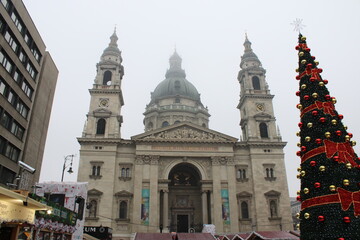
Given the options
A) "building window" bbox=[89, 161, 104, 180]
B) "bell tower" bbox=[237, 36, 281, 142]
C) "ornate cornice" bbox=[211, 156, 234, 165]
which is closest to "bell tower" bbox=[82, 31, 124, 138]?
"building window" bbox=[89, 161, 104, 180]

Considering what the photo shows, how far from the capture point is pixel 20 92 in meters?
28.4

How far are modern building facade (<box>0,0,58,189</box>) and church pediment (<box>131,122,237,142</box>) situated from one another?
13.2m

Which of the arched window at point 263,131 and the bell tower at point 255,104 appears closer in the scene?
the bell tower at point 255,104

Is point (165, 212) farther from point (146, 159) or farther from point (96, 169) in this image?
point (96, 169)

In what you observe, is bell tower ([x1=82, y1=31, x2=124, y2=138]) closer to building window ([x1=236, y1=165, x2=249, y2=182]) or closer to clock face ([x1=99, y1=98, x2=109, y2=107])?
clock face ([x1=99, y1=98, x2=109, y2=107])

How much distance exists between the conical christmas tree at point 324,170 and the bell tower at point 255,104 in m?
34.8

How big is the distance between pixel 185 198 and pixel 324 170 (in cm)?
3719

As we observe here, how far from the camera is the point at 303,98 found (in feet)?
30.7

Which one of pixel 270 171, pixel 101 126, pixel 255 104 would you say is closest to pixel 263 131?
pixel 255 104

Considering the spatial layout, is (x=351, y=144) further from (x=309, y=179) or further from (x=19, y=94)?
(x=19, y=94)

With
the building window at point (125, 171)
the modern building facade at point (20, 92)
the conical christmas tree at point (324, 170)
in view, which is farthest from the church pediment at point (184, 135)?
the conical christmas tree at point (324, 170)

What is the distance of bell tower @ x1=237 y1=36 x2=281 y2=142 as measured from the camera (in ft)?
145

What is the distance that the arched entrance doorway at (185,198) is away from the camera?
4197 cm

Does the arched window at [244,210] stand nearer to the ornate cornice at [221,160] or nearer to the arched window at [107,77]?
the ornate cornice at [221,160]
